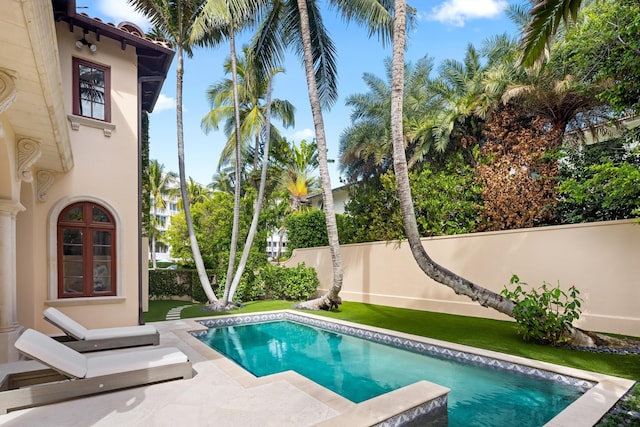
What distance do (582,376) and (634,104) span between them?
594 cm

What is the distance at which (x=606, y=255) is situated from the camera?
8.92m

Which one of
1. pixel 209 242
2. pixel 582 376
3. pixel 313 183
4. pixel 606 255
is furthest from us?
pixel 313 183

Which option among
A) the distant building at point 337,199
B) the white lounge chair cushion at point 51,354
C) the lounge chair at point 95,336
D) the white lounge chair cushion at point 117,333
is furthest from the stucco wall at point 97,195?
the distant building at point 337,199

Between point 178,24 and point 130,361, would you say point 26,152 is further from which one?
point 178,24

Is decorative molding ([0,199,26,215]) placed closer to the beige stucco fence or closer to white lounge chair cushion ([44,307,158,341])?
white lounge chair cushion ([44,307,158,341])

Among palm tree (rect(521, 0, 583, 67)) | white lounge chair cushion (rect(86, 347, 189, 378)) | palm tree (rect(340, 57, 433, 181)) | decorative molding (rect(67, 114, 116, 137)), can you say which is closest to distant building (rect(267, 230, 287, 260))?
palm tree (rect(340, 57, 433, 181))

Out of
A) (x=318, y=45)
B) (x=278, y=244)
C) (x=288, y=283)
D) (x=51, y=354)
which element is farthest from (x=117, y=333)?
(x=278, y=244)

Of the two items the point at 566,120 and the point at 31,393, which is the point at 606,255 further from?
the point at 31,393

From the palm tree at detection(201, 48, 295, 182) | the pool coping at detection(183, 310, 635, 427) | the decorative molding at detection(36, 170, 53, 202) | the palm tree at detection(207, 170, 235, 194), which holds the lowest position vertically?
the pool coping at detection(183, 310, 635, 427)

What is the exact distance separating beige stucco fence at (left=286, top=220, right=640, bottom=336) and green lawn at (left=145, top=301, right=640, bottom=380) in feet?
2.45

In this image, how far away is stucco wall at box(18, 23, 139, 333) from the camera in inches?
330

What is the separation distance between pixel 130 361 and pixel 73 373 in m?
0.87

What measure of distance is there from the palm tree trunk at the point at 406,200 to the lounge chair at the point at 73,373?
6064mm

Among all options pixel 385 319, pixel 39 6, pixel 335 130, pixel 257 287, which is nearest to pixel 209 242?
pixel 257 287
